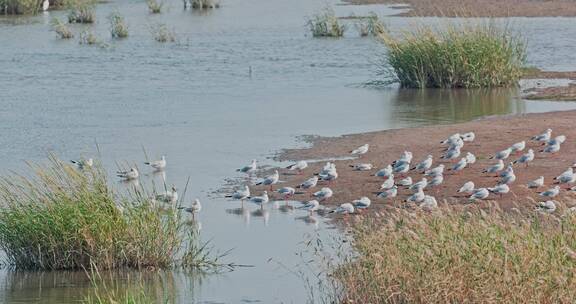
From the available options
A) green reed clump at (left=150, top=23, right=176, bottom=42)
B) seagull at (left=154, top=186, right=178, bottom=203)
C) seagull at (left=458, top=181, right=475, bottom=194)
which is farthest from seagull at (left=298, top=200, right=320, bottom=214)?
green reed clump at (left=150, top=23, right=176, bottom=42)

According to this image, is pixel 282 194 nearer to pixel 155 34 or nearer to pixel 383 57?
pixel 383 57

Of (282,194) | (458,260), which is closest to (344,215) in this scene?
(282,194)

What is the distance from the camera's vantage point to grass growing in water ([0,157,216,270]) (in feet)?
41.4

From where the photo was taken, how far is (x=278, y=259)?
1327cm

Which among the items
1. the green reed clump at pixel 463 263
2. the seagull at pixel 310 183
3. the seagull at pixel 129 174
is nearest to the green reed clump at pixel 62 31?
the seagull at pixel 129 174

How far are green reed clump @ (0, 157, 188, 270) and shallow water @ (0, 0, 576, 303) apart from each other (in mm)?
244

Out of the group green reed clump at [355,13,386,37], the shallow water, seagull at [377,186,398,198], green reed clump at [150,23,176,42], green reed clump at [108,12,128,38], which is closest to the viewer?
the shallow water

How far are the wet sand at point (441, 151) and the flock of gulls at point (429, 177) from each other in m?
0.07

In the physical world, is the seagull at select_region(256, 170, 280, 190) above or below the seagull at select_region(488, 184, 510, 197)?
below

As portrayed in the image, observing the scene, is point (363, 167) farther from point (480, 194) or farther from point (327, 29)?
point (327, 29)

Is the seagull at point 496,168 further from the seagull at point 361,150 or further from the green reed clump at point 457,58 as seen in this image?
the green reed clump at point 457,58

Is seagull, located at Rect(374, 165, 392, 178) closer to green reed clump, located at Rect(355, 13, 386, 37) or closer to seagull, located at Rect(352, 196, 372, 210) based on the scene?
seagull, located at Rect(352, 196, 372, 210)

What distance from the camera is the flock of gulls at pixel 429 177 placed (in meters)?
15.1

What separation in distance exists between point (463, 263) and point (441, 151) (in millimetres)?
8912
